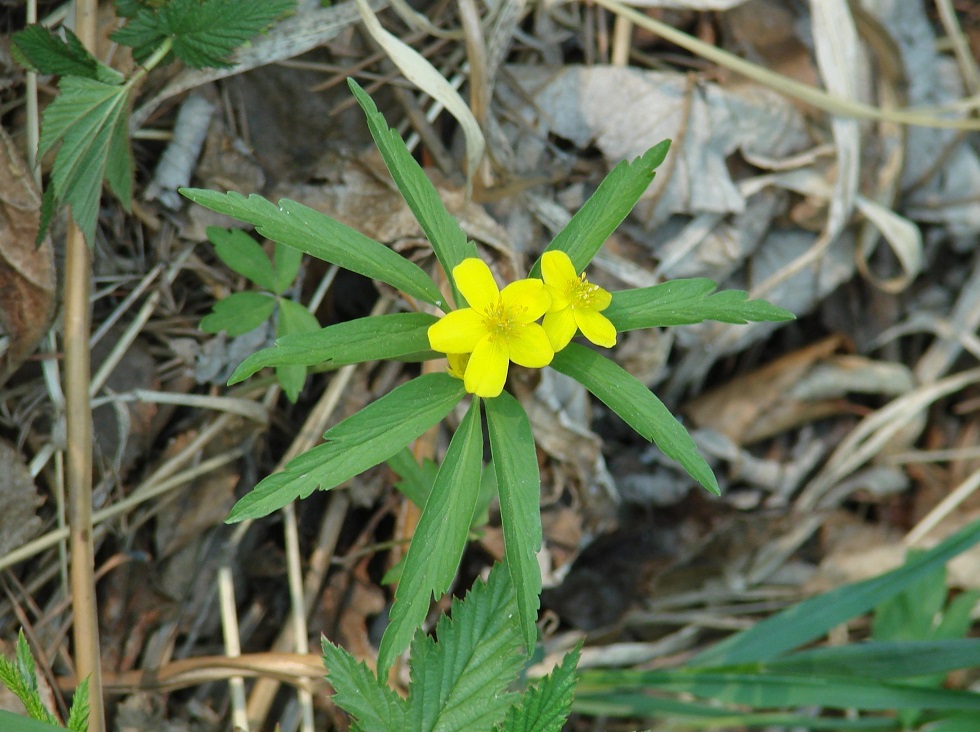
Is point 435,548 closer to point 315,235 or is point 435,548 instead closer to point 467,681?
point 467,681

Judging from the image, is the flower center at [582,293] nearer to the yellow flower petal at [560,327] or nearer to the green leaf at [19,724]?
the yellow flower petal at [560,327]

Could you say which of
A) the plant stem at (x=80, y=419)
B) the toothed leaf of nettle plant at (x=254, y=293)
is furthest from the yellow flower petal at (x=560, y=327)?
the plant stem at (x=80, y=419)

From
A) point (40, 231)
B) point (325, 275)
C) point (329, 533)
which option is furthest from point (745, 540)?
point (40, 231)

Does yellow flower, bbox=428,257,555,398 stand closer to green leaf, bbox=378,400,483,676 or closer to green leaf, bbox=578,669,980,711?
green leaf, bbox=378,400,483,676

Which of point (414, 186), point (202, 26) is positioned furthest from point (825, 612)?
point (202, 26)

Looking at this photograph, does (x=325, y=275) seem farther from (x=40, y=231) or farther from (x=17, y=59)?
(x=17, y=59)

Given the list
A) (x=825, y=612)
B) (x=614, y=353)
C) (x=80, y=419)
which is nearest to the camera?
(x=80, y=419)

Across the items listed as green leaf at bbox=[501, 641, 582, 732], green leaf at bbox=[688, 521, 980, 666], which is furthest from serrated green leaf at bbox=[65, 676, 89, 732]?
green leaf at bbox=[688, 521, 980, 666]
